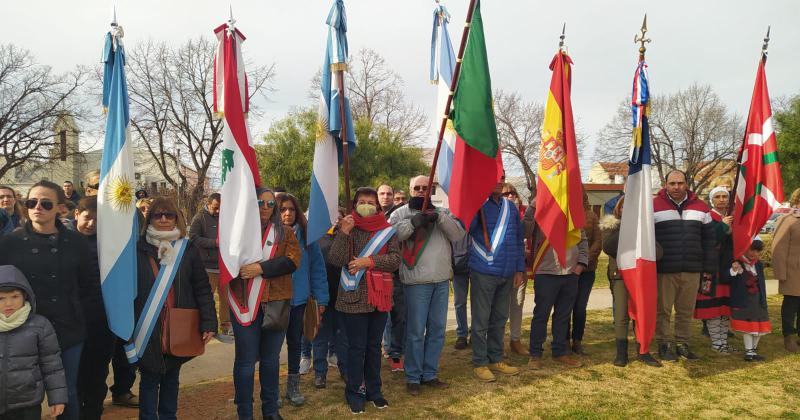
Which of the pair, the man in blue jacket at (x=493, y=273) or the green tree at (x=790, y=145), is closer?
the man in blue jacket at (x=493, y=273)

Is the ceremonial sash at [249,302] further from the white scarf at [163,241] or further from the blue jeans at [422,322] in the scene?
the blue jeans at [422,322]

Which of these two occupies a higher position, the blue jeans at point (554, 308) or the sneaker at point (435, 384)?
the blue jeans at point (554, 308)

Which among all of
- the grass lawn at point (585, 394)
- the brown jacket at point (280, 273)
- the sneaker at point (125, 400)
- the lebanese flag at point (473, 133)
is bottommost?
the grass lawn at point (585, 394)

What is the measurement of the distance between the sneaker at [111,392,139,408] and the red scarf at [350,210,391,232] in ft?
8.01

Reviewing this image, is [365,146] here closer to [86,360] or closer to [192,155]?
[192,155]

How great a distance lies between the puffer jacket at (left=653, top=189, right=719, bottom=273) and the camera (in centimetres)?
557

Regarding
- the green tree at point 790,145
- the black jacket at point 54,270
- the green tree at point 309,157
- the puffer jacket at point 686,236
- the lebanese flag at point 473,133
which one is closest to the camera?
the black jacket at point 54,270

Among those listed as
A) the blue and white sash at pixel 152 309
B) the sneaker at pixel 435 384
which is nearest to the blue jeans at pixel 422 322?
the sneaker at pixel 435 384

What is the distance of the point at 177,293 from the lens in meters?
3.59

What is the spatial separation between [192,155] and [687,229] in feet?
98.1

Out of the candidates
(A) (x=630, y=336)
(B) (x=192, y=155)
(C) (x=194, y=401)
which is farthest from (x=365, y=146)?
(C) (x=194, y=401)

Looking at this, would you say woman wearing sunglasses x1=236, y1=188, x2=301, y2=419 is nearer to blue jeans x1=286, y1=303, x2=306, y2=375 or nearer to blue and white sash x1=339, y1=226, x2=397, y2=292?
blue jeans x1=286, y1=303, x2=306, y2=375

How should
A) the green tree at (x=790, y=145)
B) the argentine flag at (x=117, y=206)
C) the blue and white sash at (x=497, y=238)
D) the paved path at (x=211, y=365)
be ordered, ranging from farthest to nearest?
the green tree at (x=790, y=145)
the paved path at (x=211, y=365)
the blue and white sash at (x=497, y=238)
the argentine flag at (x=117, y=206)

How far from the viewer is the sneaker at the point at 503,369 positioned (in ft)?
17.3
